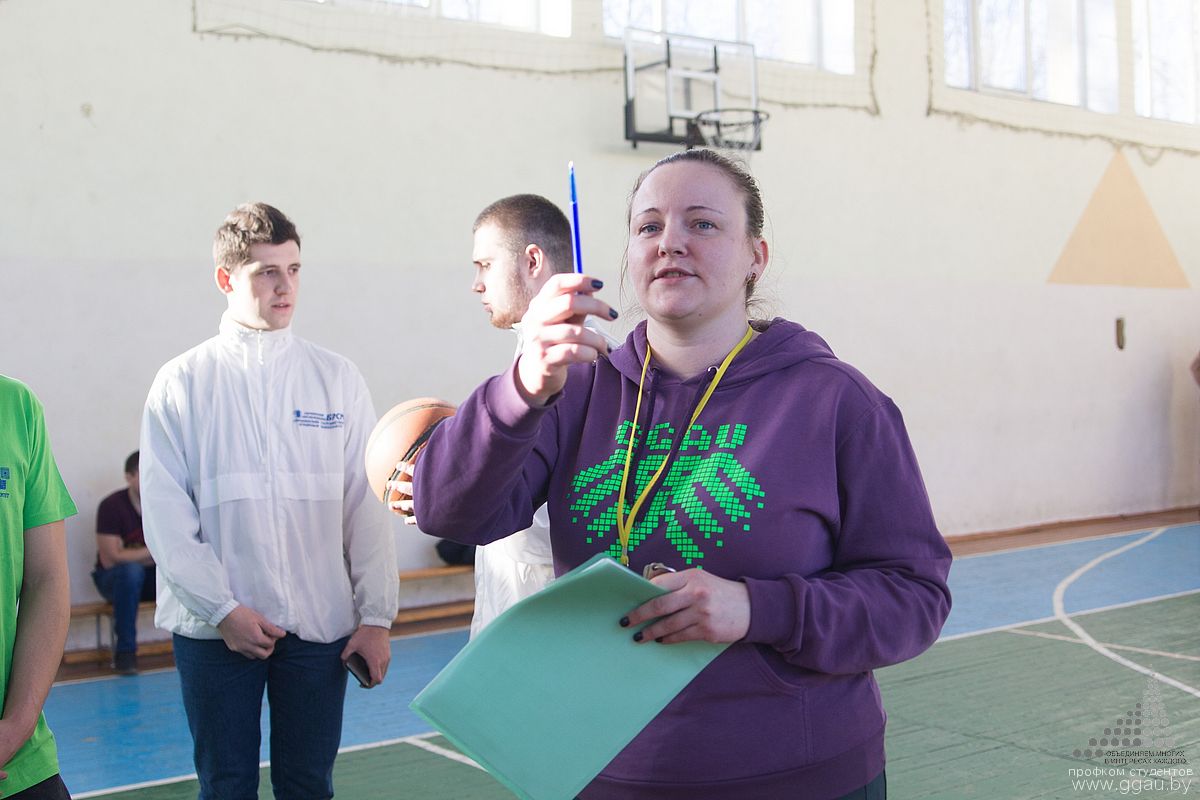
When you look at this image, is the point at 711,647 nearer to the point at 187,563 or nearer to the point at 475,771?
the point at 187,563

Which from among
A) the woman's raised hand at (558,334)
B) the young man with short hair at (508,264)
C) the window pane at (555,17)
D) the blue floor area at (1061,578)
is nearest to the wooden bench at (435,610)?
the blue floor area at (1061,578)

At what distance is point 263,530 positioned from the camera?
9.80ft

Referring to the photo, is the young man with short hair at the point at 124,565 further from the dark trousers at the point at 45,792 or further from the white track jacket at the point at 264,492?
the dark trousers at the point at 45,792

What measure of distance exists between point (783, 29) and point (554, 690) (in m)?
9.02

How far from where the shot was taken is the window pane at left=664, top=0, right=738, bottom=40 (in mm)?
8891

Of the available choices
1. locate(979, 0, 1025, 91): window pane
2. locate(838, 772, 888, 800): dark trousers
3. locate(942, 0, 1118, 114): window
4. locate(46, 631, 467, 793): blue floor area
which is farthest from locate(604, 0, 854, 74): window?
locate(838, 772, 888, 800): dark trousers

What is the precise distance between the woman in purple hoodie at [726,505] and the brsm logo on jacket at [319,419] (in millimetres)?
1593

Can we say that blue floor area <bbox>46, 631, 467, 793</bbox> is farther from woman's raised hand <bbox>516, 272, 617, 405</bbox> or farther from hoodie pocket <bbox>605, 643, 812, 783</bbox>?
woman's raised hand <bbox>516, 272, 617, 405</bbox>

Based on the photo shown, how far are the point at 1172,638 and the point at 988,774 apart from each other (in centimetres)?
272

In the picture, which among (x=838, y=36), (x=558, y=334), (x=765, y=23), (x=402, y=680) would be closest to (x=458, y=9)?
(x=765, y=23)

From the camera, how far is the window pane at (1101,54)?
11.6m

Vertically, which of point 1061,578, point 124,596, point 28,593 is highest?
point 28,593

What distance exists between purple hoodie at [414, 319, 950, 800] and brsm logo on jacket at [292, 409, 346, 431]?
1.62m

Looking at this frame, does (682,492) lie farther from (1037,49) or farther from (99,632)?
(1037,49)
